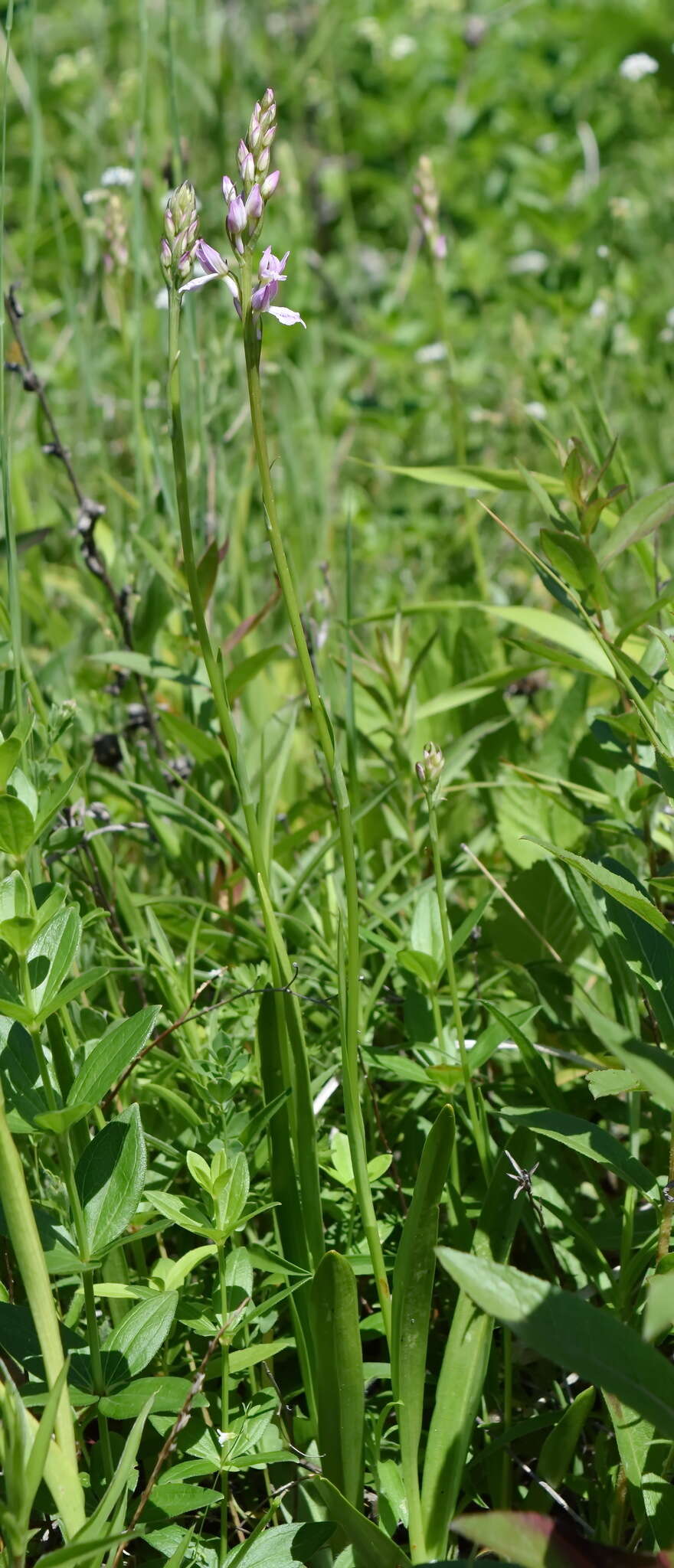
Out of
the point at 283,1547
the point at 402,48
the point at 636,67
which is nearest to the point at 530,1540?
the point at 283,1547

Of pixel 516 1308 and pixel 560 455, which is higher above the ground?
pixel 560 455

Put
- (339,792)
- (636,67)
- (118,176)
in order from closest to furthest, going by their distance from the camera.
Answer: (339,792), (118,176), (636,67)

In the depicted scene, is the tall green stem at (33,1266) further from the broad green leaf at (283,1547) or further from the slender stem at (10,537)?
the slender stem at (10,537)

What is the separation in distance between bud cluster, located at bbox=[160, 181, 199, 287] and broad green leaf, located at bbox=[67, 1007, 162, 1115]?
1.49 feet

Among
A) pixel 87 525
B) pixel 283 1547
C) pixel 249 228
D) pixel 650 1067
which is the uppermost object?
pixel 249 228

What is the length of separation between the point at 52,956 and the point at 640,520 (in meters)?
0.59

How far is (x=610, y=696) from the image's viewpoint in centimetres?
160

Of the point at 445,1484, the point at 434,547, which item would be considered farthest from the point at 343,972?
the point at 434,547

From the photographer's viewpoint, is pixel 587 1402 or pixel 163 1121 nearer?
pixel 587 1402

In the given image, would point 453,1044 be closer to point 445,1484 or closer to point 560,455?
point 445,1484

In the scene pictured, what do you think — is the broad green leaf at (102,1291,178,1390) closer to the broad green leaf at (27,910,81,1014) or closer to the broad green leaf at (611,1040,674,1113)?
the broad green leaf at (27,910,81,1014)

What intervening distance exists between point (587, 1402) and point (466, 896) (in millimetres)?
728

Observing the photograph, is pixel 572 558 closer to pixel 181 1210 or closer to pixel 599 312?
pixel 181 1210

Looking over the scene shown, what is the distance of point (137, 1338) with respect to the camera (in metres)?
0.84
